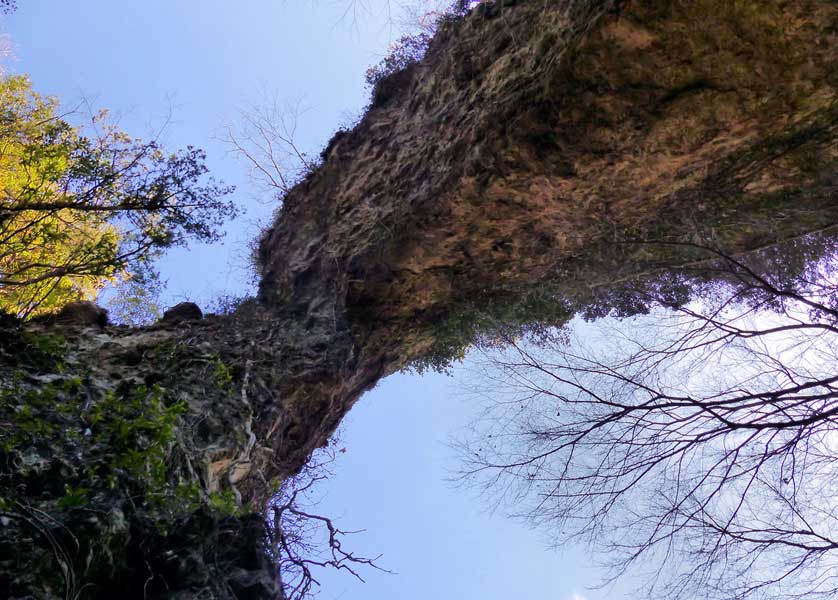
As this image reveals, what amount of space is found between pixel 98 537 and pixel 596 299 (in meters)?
7.26

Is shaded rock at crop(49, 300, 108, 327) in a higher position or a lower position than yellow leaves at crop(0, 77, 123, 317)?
lower

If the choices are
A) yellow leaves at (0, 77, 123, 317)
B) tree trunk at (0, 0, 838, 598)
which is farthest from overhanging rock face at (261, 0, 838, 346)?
yellow leaves at (0, 77, 123, 317)

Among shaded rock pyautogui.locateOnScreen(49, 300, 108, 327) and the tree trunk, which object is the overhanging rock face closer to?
the tree trunk

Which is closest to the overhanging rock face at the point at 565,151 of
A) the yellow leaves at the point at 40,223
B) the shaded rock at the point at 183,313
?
the shaded rock at the point at 183,313

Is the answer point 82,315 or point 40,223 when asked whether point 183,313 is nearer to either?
point 82,315

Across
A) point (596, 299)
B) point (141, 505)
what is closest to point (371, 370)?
point (596, 299)

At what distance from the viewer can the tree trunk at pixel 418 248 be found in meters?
3.46

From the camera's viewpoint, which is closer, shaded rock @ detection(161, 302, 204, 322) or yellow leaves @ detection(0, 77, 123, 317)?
yellow leaves @ detection(0, 77, 123, 317)

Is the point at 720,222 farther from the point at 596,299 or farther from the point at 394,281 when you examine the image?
the point at 394,281

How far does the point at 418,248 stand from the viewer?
7.71 metres

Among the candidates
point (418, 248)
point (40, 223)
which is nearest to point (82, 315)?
point (40, 223)

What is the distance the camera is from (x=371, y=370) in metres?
8.70

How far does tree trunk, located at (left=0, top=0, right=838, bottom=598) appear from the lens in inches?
136

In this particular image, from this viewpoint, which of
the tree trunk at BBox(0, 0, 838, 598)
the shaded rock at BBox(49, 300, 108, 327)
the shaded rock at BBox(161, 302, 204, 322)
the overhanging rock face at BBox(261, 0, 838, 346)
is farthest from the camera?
the shaded rock at BBox(161, 302, 204, 322)
